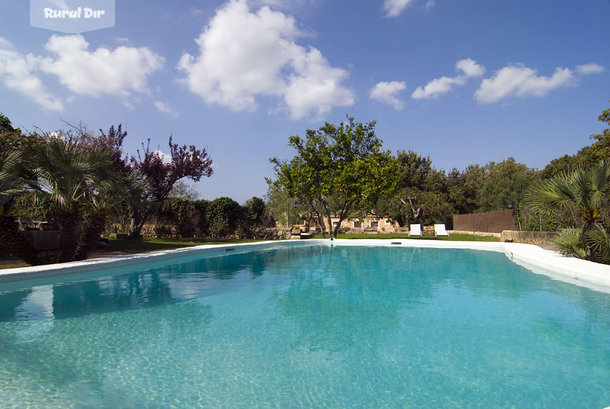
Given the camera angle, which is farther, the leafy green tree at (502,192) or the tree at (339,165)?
the leafy green tree at (502,192)

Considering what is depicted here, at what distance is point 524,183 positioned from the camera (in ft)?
121

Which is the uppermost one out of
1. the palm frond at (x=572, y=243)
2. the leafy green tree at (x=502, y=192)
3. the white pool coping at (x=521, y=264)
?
the leafy green tree at (x=502, y=192)

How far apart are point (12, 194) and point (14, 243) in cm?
151

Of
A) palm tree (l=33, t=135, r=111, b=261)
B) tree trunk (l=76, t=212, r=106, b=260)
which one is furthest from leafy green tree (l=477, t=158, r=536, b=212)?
palm tree (l=33, t=135, r=111, b=261)

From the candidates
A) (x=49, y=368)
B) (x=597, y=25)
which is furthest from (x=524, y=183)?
(x=49, y=368)

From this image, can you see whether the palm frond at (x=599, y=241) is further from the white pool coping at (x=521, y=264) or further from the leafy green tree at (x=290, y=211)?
the leafy green tree at (x=290, y=211)

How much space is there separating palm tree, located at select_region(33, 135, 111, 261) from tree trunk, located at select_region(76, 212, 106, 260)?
0.62 ft

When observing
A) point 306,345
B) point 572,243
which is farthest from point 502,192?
point 306,345

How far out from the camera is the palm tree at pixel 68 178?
9672mm

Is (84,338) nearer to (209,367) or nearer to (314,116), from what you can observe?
(209,367)

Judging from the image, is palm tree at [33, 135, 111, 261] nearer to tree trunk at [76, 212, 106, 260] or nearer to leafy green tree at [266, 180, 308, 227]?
tree trunk at [76, 212, 106, 260]

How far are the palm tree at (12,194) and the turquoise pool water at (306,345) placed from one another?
205 centimetres

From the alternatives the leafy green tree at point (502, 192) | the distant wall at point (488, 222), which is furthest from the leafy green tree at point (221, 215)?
the leafy green tree at point (502, 192)

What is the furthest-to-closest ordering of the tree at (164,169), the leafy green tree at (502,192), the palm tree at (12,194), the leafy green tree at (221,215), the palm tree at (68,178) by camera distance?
the leafy green tree at (502,192) → the leafy green tree at (221,215) → the tree at (164,169) → the palm tree at (68,178) → the palm tree at (12,194)
